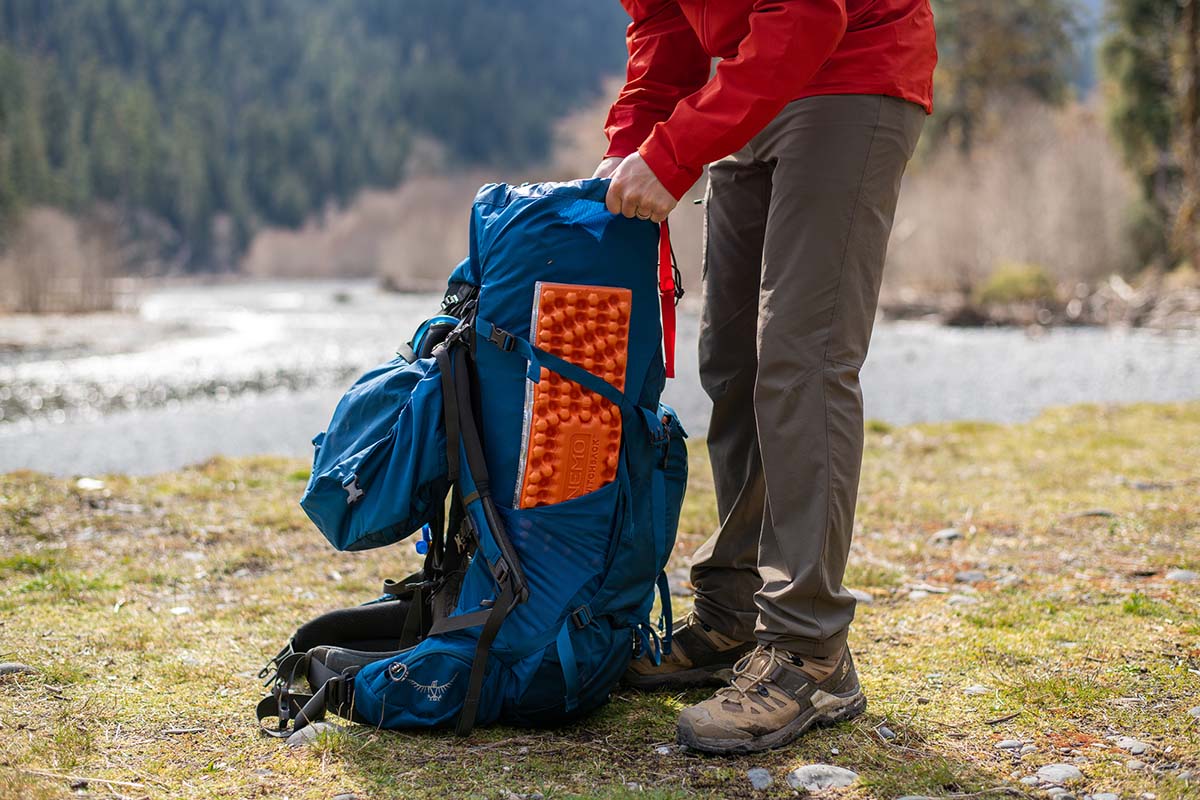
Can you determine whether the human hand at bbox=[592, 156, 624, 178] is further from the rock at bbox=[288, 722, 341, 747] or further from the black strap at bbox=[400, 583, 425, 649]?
the rock at bbox=[288, 722, 341, 747]

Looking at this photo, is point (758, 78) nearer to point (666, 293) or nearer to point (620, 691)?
point (666, 293)

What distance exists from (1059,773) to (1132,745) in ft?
0.86

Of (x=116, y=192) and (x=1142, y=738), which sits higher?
(x=116, y=192)

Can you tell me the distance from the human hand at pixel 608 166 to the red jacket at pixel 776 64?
0.89ft

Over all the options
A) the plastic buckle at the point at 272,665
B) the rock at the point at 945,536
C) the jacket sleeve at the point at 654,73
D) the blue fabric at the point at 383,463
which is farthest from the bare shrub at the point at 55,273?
the jacket sleeve at the point at 654,73

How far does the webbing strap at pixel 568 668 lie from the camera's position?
2715 mm

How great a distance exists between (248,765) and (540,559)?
2.78ft

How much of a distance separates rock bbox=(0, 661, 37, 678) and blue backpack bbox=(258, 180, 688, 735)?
2.63ft

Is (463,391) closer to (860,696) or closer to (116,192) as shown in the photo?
(860,696)

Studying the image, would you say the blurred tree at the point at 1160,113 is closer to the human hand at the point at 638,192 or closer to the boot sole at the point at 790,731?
the boot sole at the point at 790,731

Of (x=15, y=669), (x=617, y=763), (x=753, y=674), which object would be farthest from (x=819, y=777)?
(x=15, y=669)

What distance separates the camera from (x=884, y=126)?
266cm

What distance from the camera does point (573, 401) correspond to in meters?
2.79

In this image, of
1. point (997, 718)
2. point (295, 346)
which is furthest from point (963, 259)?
point (997, 718)
